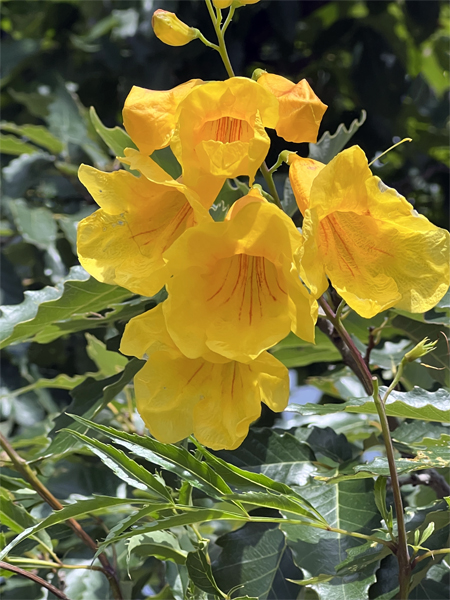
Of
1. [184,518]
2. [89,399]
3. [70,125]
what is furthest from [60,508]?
[70,125]

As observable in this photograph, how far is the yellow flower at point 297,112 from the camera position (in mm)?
722

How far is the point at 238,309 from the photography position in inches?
27.6

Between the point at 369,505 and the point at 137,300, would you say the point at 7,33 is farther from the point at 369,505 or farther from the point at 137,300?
the point at 369,505

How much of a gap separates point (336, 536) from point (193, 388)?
327 mm

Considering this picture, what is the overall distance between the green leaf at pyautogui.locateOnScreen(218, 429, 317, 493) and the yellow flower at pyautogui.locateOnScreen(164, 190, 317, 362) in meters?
0.35

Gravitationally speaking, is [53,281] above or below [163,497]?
below

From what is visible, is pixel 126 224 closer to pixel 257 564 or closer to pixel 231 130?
pixel 231 130

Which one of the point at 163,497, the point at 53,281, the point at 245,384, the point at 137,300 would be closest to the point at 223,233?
the point at 245,384

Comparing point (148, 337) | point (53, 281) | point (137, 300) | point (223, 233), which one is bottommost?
point (53, 281)

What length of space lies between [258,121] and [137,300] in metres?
0.43

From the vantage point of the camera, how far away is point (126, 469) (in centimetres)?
63

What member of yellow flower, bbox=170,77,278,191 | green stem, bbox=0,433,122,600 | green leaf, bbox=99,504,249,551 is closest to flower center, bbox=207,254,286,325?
yellow flower, bbox=170,77,278,191

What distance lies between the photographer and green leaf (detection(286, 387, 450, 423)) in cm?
75

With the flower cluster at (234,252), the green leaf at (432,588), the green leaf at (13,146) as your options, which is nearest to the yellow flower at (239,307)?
the flower cluster at (234,252)
